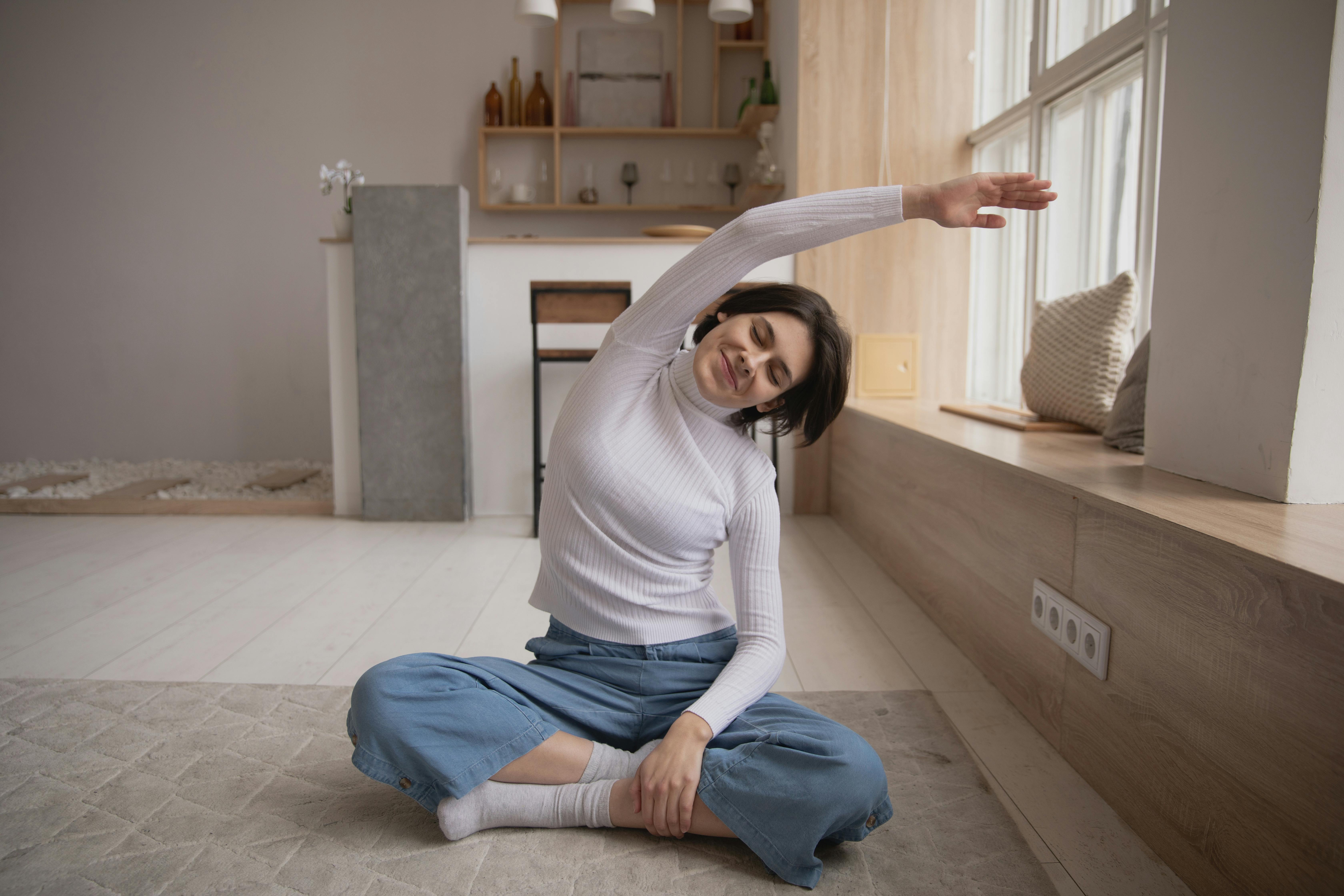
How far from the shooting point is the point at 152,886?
111 cm

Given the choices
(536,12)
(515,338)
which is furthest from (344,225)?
(536,12)

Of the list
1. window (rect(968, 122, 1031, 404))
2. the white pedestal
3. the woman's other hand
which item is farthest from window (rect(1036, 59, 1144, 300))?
the white pedestal

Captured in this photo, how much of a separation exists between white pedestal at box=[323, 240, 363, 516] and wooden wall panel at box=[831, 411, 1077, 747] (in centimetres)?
199

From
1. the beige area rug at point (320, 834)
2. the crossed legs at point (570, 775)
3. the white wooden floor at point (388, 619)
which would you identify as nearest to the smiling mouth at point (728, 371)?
the crossed legs at point (570, 775)

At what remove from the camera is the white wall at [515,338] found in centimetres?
342

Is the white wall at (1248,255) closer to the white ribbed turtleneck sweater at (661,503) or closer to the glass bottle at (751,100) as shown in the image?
the white ribbed turtleneck sweater at (661,503)

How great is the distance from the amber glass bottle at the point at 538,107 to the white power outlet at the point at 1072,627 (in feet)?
13.2

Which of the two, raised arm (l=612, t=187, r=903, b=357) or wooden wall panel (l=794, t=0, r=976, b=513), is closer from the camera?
raised arm (l=612, t=187, r=903, b=357)

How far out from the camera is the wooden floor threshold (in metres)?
3.43

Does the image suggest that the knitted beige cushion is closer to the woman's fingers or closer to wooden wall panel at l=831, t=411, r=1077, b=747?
wooden wall panel at l=831, t=411, r=1077, b=747

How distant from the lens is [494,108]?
187 inches

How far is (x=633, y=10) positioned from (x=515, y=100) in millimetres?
1393

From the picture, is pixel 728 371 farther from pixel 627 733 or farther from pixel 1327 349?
pixel 1327 349

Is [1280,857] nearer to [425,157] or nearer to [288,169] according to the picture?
[425,157]
